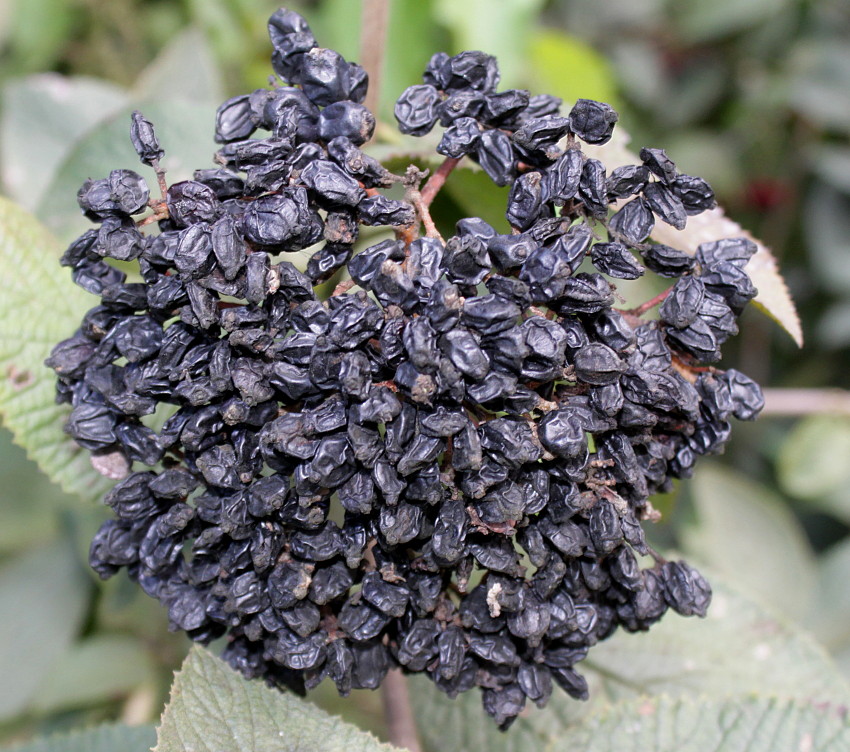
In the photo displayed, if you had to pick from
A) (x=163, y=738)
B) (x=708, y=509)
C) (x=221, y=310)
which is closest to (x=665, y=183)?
(x=221, y=310)

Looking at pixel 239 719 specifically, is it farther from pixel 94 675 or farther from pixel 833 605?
pixel 833 605

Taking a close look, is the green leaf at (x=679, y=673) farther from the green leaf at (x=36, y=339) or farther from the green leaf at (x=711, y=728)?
the green leaf at (x=36, y=339)

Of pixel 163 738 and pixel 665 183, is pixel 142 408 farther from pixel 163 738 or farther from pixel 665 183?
pixel 665 183

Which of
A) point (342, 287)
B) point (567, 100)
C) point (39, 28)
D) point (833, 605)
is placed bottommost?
point (833, 605)

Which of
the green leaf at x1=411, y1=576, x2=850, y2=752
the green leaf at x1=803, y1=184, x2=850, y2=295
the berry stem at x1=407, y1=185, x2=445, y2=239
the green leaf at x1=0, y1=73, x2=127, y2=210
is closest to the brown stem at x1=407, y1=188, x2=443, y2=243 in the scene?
the berry stem at x1=407, y1=185, x2=445, y2=239

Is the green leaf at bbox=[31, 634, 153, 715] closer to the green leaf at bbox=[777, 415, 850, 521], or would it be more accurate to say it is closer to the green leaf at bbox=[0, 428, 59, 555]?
the green leaf at bbox=[0, 428, 59, 555]

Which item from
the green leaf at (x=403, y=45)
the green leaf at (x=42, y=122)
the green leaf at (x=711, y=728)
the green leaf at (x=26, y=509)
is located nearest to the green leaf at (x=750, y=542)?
the green leaf at (x=711, y=728)

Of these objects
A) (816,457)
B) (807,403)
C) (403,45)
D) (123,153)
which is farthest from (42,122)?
(816,457)
